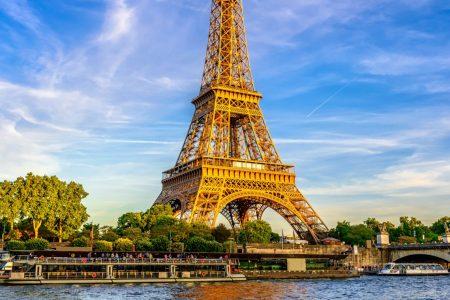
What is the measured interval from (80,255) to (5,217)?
19824 millimetres

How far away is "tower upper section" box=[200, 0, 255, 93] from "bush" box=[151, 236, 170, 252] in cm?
3040

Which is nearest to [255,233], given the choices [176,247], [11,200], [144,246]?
[176,247]

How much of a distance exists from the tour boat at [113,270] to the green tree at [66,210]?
16784 millimetres

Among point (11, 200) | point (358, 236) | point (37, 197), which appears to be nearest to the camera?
point (11, 200)

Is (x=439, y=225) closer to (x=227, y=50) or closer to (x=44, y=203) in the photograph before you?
(x=227, y=50)

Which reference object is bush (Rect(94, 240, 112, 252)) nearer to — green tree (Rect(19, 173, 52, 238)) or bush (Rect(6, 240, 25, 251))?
bush (Rect(6, 240, 25, 251))

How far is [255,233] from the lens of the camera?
82.6 m

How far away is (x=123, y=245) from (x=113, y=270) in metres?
8.91

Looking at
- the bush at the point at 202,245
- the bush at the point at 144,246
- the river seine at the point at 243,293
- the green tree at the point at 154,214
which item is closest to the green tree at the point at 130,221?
the green tree at the point at 154,214

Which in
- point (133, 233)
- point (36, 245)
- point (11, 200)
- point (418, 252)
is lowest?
point (418, 252)

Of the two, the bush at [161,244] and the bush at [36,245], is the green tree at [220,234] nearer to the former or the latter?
the bush at [161,244]

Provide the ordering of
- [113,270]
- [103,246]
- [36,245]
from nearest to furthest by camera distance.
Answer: [113,270], [36,245], [103,246]

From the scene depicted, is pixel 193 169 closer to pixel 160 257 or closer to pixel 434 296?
pixel 160 257

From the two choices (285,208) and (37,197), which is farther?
(285,208)
